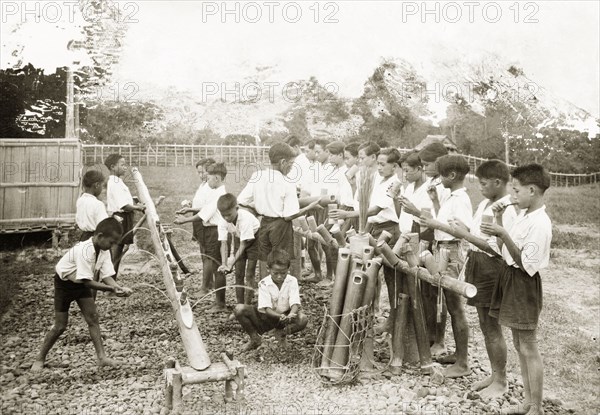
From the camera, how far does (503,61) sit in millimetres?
7859

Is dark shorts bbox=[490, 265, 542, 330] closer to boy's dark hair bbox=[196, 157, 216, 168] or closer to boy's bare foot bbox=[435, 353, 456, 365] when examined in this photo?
boy's bare foot bbox=[435, 353, 456, 365]

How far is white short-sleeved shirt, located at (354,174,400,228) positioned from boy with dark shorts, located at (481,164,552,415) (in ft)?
5.18

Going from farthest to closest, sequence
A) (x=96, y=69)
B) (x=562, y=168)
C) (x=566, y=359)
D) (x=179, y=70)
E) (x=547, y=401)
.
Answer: (x=562, y=168)
(x=179, y=70)
(x=96, y=69)
(x=566, y=359)
(x=547, y=401)

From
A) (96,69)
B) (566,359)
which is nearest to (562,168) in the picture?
(566,359)

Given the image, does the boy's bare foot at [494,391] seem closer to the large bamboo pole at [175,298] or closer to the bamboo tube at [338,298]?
the bamboo tube at [338,298]

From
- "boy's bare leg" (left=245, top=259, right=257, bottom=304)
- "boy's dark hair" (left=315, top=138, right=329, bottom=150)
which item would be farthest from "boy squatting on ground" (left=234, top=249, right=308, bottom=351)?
"boy's dark hair" (left=315, top=138, right=329, bottom=150)

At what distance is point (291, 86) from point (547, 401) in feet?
17.1

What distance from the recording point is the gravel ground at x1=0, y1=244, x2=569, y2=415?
11.8 ft

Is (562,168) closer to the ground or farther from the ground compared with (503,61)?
closer to the ground

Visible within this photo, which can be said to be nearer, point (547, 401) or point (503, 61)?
point (547, 401)

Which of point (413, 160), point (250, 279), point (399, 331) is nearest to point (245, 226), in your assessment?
point (250, 279)

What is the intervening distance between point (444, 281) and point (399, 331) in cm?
75

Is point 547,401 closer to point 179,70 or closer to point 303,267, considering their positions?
point 303,267

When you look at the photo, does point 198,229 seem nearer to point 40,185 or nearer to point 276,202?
point 276,202
